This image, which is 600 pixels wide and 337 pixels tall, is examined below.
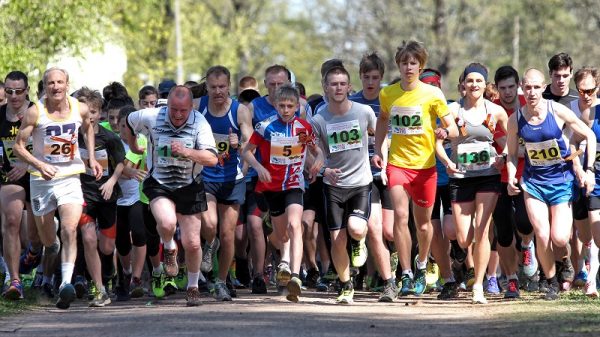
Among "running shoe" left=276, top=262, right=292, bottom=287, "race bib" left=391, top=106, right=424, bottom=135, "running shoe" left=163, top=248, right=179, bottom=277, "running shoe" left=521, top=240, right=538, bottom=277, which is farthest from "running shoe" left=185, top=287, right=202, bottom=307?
"running shoe" left=521, top=240, right=538, bottom=277

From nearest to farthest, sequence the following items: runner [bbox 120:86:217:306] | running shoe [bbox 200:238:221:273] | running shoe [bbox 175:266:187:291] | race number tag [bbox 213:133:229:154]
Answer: runner [bbox 120:86:217:306], race number tag [bbox 213:133:229:154], running shoe [bbox 200:238:221:273], running shoe [bbox 175:266:187:291]

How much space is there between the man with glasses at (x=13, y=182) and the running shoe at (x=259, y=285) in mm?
2317

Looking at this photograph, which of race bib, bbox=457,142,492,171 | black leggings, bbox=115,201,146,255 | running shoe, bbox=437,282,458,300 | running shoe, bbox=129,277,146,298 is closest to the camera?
race bib, bbox=457,142,492,171

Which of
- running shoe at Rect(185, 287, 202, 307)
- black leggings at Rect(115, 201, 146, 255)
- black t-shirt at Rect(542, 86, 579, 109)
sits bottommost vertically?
running shoe at Rect(185, 287, 202, 307)

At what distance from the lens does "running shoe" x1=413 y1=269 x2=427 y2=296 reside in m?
14.5

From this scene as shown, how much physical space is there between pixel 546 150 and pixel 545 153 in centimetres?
3

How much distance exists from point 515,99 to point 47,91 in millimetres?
4760

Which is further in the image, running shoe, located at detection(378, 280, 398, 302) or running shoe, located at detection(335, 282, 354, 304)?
running shoe, located at detection(378, 280, 398, 302)

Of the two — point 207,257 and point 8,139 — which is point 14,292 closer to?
point 8,139

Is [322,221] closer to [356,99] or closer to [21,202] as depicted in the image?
[356,99]

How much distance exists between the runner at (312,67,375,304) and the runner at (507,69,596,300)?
1.39 metres

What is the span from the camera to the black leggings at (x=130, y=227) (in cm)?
1484

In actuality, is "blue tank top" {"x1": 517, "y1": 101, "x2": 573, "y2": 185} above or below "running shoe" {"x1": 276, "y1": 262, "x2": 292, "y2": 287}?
above

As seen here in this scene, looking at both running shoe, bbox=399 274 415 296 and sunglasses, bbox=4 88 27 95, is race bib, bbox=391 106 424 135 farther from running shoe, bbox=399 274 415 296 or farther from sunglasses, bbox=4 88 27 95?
sunglasses, bbox=4 88 27 95
